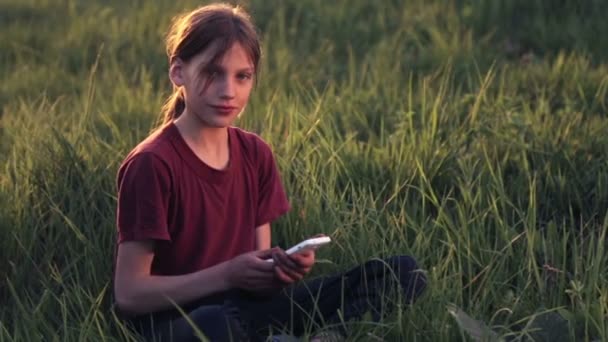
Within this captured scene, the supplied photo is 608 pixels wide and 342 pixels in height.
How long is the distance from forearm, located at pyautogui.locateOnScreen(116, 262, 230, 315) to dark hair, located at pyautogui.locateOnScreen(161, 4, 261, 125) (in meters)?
0.56

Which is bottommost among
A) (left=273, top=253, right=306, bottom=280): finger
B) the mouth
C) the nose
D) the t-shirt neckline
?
(left=273, top=253, right=306, bottom=280): finger

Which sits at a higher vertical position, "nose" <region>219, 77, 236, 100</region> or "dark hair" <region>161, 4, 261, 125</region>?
"dark hair" <region>161, 4, 261, 125</region>

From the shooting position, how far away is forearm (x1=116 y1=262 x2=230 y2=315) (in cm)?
334

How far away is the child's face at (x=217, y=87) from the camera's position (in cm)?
339

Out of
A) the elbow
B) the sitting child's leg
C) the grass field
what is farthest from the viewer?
the grass field

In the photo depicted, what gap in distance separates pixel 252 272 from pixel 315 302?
245mm

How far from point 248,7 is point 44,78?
1472 millimetres

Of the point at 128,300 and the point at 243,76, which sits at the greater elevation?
the point at 243,76

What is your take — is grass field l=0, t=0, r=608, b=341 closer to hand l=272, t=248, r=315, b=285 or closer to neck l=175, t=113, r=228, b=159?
hand l=272, t=248, r=315, b=285

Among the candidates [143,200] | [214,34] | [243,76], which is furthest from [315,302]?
[214,34]

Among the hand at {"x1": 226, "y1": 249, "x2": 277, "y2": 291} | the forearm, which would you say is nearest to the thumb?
the hand at {"x1": 226, "y1": 249, "x2": 277, "y2": 291}

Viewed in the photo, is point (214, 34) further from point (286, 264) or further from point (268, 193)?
point (286, 264)

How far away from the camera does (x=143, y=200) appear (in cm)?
333

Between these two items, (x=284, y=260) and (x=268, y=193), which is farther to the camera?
(x=268, y=193)
